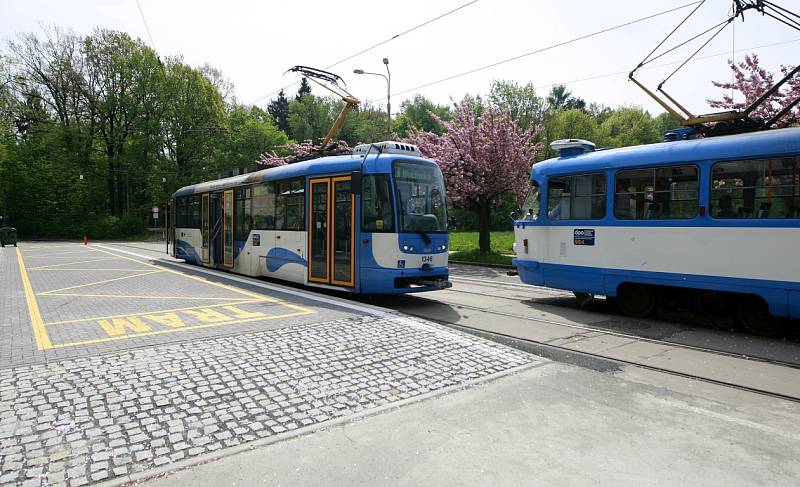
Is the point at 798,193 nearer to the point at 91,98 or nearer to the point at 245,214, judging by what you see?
the point at 245,214

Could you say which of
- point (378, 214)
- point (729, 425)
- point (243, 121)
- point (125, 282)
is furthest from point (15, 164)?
point (729, 425)

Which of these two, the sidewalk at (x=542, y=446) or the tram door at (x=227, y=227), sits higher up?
the tram door at (x=227, y=227)

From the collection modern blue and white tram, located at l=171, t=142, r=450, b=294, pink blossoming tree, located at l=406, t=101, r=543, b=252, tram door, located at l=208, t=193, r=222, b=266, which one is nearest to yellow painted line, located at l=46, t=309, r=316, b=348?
modern blue and white tram, located at l=171, t=142, r=450, b=294

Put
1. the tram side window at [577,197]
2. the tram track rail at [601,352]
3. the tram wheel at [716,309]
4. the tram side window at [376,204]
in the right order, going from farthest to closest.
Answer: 1. the tram side window at [376,204]
2. the tram side window at [577,197]
3. the tram wheel at [716,309]
4. the tram track rail at [601,352]

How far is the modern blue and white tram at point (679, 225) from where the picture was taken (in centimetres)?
745

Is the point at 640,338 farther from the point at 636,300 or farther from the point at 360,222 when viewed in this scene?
the point at 360,222

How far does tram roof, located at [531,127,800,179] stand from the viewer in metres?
7.50

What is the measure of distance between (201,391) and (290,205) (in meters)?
7.60

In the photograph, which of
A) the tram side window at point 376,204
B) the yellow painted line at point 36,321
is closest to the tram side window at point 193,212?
the yellow painted line at point 36,321

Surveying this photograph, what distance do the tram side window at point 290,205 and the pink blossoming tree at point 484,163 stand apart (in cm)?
1057

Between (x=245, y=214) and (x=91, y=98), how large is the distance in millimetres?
38804

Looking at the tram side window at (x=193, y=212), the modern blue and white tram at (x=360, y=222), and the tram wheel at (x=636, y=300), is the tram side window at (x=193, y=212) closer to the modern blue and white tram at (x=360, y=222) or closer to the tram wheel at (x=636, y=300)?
the modern blue and white tram at (x=360, y=222)

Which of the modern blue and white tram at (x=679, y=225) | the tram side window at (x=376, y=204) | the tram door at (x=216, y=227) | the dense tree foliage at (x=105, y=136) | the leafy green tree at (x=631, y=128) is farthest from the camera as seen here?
the leafy green tree at (x=631, y=128)

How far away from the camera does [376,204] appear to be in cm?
992
